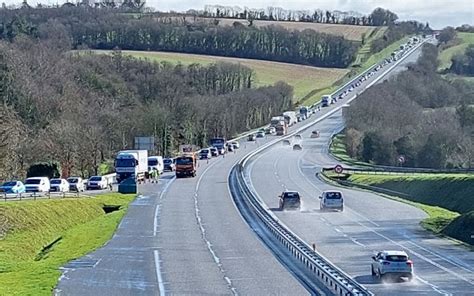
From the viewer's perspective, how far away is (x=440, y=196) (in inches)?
2891

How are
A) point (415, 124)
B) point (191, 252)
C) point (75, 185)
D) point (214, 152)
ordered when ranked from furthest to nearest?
point (214, 152), point (415, 124), point (75, 185), point (191, 252)

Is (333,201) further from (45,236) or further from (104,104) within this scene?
(104,104)

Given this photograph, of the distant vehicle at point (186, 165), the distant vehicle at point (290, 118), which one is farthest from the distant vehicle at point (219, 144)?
the distant vehicle at point (186, 165)

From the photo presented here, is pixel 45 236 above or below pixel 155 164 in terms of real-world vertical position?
above

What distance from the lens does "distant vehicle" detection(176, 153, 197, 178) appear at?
303ft

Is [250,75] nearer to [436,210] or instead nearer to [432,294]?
[436,210]

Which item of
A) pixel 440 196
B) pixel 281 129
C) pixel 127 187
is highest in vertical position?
pixel 440 196

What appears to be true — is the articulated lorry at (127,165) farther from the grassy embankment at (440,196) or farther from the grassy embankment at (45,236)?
the grassy embankment at (440,196)

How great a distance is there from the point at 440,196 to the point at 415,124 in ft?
153

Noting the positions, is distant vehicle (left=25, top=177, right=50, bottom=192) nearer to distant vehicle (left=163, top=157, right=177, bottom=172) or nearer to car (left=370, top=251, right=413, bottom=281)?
distant vehicle (left=163, top=157, right=177, bottom=172)

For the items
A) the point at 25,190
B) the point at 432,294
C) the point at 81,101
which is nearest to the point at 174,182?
the point at 25,190

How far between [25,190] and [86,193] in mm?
6101

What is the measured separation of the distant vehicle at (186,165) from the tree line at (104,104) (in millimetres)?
8480

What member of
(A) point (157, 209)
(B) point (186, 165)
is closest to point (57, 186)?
(A) point (157, 209)
